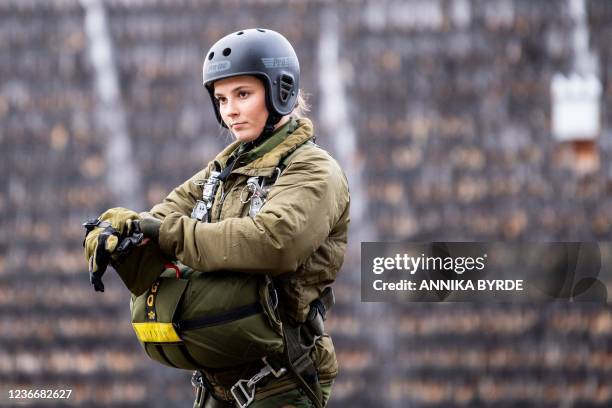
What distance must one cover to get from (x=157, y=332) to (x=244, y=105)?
624 mm

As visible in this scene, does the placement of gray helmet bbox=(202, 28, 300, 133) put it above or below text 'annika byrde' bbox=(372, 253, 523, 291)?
above

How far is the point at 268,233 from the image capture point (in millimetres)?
2240

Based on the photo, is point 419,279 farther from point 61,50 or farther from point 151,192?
point 61,50

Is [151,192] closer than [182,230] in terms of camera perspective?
No

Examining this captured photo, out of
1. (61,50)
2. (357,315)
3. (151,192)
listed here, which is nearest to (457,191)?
(357,315)

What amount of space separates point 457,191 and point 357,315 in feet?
2.95

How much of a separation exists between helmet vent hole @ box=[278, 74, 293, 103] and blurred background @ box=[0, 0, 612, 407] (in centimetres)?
281

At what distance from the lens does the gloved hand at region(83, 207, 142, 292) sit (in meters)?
2.24

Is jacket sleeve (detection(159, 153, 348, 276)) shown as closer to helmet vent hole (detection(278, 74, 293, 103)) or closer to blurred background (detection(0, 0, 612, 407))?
helmet vent hole (detection(278, 74, 293, 103))

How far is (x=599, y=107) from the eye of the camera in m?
5.33

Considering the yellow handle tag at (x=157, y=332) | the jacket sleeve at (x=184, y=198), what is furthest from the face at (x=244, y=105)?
the yellow handle tag at (x=157, y=332)

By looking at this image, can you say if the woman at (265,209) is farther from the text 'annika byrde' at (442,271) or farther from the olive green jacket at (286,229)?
the text 'annika byrde' at (442,271)

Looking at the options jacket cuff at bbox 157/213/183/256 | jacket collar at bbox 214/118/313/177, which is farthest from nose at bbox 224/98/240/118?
jacket cuff at bbox 157/213/183/256

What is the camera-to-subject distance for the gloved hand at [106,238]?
2.24 m
